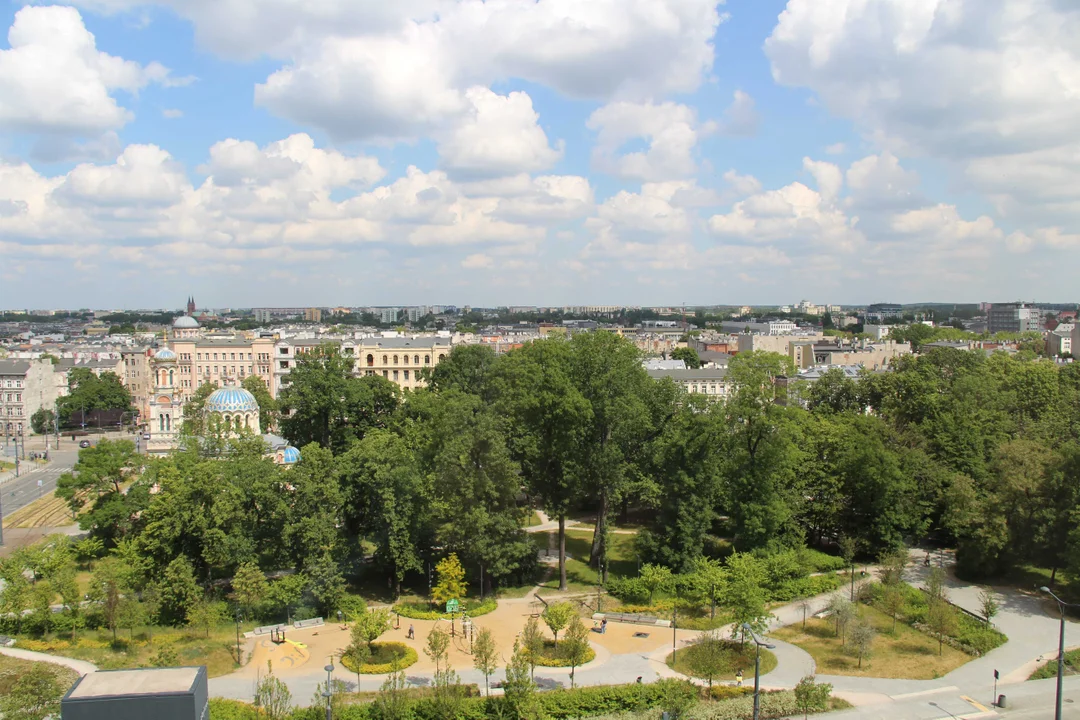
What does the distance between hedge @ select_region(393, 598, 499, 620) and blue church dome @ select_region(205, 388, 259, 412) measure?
24.5 m

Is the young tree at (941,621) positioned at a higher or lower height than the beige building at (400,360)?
lower

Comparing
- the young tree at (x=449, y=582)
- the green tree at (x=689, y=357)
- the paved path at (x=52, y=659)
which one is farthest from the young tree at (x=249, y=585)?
the green tree at (x=689, y=357)

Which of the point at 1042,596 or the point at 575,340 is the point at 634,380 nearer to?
the point at 575,340

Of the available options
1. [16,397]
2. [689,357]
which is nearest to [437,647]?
[16,397]

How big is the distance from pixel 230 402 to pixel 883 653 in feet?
139

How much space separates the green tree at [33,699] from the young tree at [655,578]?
72.3 feet

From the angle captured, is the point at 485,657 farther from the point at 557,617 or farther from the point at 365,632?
the point at 365,632

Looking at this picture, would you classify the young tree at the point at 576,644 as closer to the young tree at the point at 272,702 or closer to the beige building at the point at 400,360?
the young tree at the point at 272,702

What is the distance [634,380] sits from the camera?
41.5 meters

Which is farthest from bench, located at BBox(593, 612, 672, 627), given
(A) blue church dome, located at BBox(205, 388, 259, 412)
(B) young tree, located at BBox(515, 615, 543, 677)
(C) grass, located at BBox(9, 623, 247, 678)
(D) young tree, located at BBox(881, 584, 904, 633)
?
(A) blue church dome, located at BBox(205, 388, 259, 412)

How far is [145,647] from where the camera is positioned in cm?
3134

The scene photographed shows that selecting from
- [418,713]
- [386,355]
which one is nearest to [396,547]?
[418,713]

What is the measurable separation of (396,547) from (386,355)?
5072 centimetres

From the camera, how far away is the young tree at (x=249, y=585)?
32.3 meters
